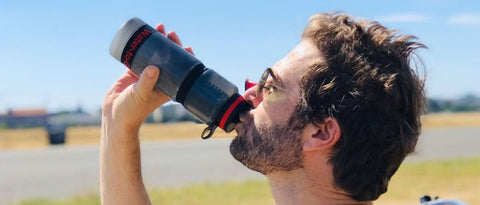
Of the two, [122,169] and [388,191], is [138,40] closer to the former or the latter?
[122,169]

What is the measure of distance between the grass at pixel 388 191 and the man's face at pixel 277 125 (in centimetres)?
691

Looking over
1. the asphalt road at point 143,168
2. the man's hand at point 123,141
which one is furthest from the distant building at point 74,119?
the man's hand at point 123,141

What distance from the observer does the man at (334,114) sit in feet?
7.14

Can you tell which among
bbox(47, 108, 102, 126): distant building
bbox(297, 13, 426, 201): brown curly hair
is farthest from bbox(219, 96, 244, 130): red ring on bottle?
bbox(47, 108, 102, 126): distant building

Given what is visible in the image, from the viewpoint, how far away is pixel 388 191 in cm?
1012

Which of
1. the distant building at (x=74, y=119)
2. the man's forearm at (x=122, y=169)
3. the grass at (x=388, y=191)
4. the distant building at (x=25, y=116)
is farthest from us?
the distant building at (x=25, y=116)

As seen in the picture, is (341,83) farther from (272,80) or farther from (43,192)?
(43,192)

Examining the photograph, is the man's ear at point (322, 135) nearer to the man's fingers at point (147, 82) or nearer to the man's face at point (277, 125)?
the man's face at point (277, 125)

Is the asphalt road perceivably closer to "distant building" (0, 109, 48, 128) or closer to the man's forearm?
the man's forearm

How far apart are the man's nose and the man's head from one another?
0.24ft

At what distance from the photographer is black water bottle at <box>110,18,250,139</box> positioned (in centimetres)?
231

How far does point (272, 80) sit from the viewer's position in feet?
7.75

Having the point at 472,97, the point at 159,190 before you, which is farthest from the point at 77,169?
the point at 472,97

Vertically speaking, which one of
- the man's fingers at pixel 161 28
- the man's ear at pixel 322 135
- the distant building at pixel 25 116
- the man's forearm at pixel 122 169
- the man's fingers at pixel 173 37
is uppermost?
the man's fingers at pixel 161 28
